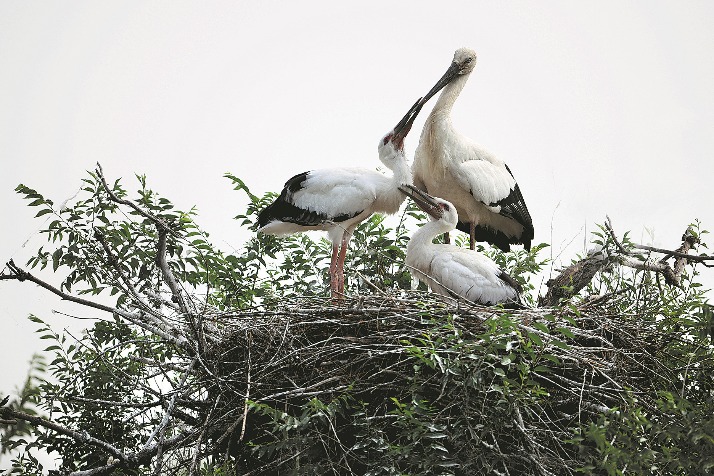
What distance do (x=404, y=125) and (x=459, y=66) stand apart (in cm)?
104

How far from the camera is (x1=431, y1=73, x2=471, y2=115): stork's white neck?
26.8 feet

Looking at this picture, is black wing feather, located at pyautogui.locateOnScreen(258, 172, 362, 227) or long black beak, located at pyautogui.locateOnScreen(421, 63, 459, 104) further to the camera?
long black beak, located at pyautogui.locateOnScreen(421, 63, 459, 104)

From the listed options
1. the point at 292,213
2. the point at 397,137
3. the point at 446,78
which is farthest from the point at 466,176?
the point at 292,213

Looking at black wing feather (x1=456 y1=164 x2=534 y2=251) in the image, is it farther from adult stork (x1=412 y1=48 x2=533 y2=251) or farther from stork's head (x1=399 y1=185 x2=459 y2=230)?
stork's head (x1=399 y1=185 x2=459 y2=230)

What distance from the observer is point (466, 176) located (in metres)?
7.75

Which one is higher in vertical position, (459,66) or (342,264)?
(459,66)

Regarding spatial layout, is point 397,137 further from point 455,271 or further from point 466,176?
point 455,271

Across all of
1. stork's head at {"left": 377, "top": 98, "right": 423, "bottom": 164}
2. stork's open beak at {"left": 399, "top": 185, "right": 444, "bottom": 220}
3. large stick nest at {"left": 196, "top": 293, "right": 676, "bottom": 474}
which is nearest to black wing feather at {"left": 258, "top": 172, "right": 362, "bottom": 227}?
stork's open beak at {"left": 399, "top": 185, "right": 444, "bottom": 220}

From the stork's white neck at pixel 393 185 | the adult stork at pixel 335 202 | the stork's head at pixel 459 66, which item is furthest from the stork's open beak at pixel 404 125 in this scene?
the stork's head at pixel 459 66

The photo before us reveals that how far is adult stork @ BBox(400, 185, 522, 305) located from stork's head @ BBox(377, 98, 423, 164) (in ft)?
2.82

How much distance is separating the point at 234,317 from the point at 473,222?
322cm

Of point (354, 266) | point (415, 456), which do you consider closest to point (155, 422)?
point (415, 456)

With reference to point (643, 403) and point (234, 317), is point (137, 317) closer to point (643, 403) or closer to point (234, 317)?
point (234, 317)

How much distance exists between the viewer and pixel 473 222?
811cm
